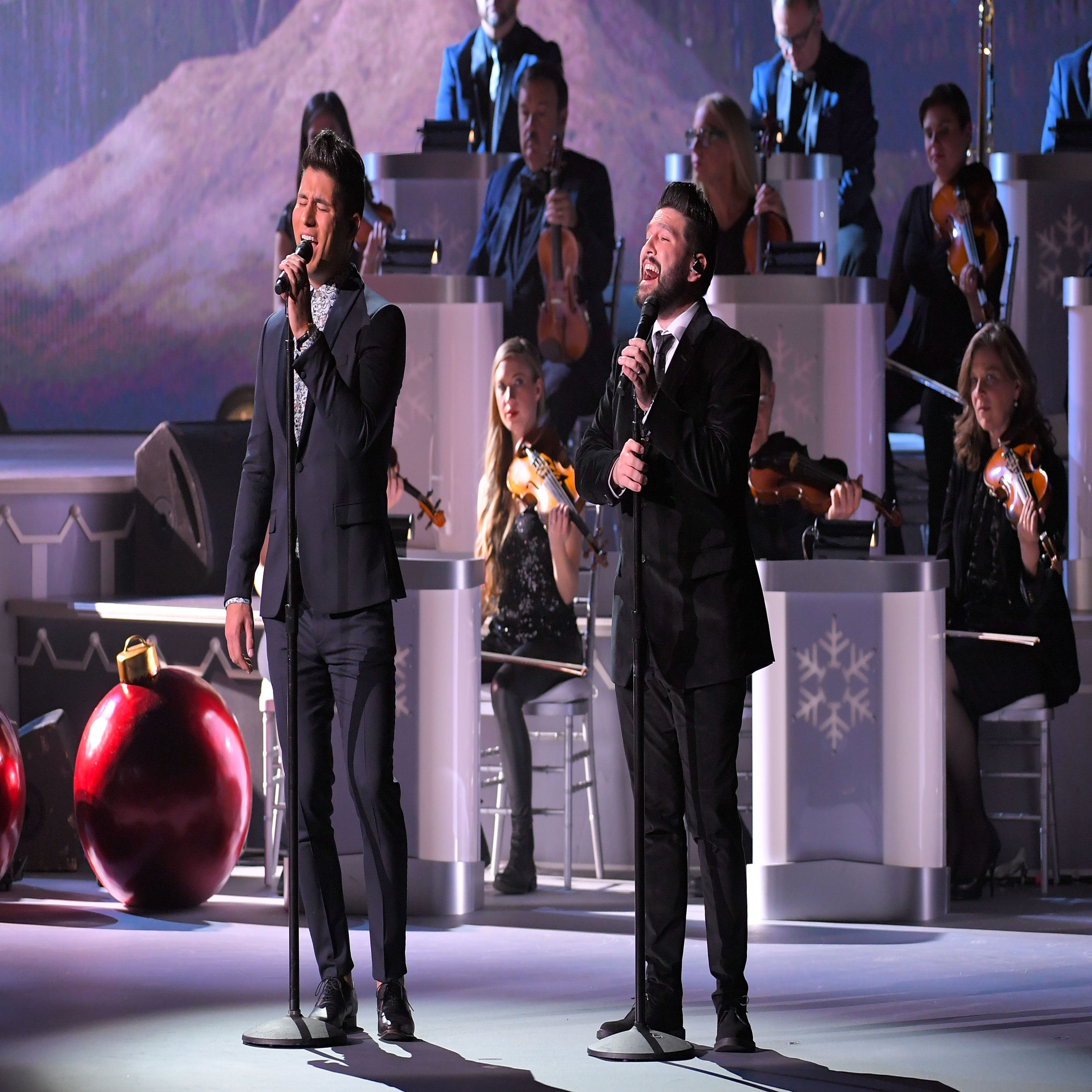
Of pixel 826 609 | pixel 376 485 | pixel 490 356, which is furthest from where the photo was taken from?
pixel 490 356

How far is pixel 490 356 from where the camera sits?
20.0 ft

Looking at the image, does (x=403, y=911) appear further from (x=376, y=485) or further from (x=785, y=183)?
(x=785, y=183)

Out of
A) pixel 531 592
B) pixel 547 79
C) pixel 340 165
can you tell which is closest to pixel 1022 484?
pixel 531 592

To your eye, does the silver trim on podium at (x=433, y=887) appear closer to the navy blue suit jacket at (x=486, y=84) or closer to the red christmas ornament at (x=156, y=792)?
the red christmas ornament at (x=156, y=792)

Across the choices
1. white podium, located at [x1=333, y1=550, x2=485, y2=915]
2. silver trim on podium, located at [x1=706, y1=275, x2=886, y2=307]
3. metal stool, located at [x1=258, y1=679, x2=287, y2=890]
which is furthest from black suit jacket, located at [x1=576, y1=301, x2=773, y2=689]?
silver trim on podium, located at [x1=706, y1=275, x2=886, y2=307]

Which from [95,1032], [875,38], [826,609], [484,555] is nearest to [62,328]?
[875,38]

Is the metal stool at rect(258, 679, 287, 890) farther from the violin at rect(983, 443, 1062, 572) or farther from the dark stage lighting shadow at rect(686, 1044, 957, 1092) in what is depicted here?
the dark stage lighting shadow at rect(686, 1044, 957, 1092)

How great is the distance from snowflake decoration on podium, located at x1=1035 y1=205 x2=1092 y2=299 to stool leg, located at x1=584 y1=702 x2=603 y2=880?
8.37 feet

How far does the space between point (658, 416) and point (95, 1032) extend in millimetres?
1456

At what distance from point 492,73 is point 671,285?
14.3 ft

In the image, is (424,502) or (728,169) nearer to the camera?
(424,502)

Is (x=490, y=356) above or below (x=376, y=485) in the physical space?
above

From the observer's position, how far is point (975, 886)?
5086 millimetres

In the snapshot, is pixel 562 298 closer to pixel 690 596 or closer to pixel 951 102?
pixel 951 102
